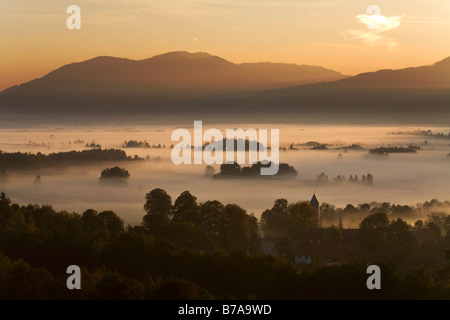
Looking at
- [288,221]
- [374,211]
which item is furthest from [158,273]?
[374,211]

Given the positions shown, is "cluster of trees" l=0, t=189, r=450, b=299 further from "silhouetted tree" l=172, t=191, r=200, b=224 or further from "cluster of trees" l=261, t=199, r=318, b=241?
"cluster of trees" l=261, t=199, r=318, b=241

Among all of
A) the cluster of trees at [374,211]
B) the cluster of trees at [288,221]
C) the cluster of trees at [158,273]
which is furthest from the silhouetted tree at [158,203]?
the cluster of trees at [374,211]

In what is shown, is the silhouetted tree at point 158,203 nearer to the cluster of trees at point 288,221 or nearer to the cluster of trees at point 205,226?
the cluster of trees at point 205,226

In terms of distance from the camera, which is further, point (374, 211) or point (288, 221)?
point (374, 211)

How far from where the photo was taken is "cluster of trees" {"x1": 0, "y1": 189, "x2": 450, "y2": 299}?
163 ft

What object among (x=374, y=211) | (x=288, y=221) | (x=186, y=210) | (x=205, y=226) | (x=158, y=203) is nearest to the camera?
(x=205, y=226)

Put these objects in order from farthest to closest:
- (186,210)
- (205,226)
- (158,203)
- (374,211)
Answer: (374,211)
(158,203)
(186,210)
(205,226)

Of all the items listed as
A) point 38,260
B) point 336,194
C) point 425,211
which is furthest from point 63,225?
point 336,194

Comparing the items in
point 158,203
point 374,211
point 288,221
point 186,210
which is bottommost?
point 288,221

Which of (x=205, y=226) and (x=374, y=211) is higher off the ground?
(x=374, y=211)

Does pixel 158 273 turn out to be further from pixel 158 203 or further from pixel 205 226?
pixel 158 203

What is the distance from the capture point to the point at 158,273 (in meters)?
59.8

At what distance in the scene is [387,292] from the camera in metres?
51.5

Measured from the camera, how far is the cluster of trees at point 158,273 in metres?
49.7
